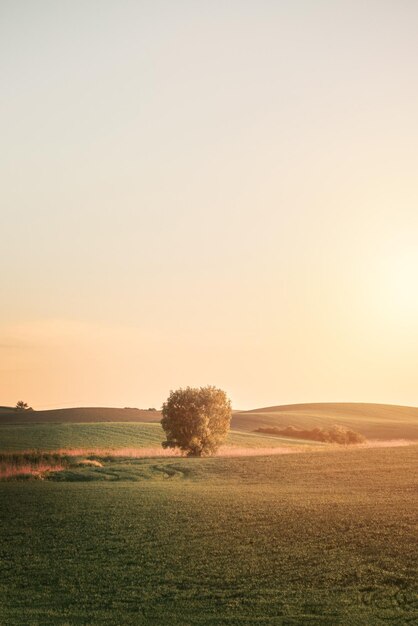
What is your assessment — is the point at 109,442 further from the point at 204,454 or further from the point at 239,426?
the point at 239,426

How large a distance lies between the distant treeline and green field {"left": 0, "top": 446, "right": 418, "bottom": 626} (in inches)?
2892

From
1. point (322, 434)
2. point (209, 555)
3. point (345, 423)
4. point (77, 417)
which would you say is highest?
point (77, 417)

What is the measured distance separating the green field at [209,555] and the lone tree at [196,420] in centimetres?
3399

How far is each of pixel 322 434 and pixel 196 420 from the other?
4881 centimetres

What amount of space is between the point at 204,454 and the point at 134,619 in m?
60.9

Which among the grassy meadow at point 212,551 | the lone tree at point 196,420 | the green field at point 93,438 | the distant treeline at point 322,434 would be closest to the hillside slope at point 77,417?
the green field at point 93,438

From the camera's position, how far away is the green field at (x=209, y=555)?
21.2m

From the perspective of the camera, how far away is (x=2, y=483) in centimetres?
5203

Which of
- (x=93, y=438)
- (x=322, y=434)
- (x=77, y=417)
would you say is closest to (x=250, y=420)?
(x=322, y=434)

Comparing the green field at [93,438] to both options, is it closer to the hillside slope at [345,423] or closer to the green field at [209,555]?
the hillside slope at [345,423]

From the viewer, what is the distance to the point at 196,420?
80.4m

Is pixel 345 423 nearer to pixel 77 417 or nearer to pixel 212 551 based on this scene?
pixel 77 417

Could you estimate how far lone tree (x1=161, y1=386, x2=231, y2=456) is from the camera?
263 feet

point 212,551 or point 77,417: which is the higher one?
point 77,417
